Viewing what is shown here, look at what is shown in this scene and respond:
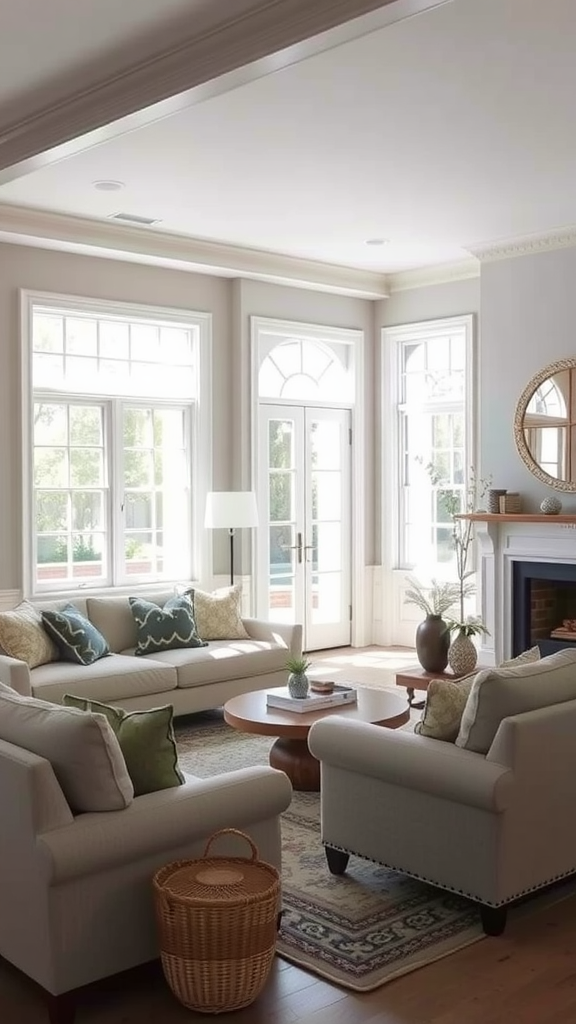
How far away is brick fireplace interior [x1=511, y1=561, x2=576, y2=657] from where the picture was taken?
7355 mm

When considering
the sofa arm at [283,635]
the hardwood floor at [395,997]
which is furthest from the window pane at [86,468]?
the hardwood floor at [395,997]

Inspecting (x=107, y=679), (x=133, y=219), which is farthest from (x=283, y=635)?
(x=133, y=219)

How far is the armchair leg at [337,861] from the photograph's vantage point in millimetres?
3988

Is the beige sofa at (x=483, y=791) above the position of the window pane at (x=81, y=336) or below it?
below

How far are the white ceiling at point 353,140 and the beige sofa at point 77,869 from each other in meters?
2.53

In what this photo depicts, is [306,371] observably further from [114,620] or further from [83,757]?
[83,757]

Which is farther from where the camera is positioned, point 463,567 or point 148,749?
point 463,567

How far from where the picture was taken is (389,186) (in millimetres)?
6105

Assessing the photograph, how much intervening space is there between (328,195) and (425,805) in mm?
3945

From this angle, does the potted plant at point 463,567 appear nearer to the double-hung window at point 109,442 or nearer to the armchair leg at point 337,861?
the double-hung window at point 109,442

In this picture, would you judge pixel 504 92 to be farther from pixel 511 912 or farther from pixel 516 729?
pixel 511 912

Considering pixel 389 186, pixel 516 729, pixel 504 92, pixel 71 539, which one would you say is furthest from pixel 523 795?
pixel 71 539

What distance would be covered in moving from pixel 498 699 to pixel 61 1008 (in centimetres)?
164

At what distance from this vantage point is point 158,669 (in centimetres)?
612
